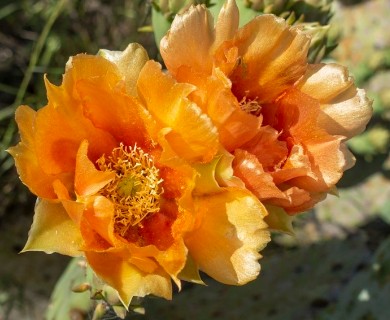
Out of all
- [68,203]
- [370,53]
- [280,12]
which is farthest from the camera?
[370,53]

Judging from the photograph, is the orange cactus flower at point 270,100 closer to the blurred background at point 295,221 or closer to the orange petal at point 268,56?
the orange petal at point 268,56

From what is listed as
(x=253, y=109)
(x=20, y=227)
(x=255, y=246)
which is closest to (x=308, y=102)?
(x=253, y=109)

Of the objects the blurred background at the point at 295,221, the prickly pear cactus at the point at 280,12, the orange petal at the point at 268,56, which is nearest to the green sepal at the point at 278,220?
the orange petal at the point at 268,56

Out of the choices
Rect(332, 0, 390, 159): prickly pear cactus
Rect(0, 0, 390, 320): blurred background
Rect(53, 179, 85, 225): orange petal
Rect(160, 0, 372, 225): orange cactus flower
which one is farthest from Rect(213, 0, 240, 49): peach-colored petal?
Rect(332, 0, 390, 159): prickly pear cactus

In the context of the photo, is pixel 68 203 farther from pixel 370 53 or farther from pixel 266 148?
pixel 370 53

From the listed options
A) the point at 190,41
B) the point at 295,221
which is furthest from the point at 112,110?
the point at 295,221

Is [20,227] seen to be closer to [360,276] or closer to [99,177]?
[360,276]
